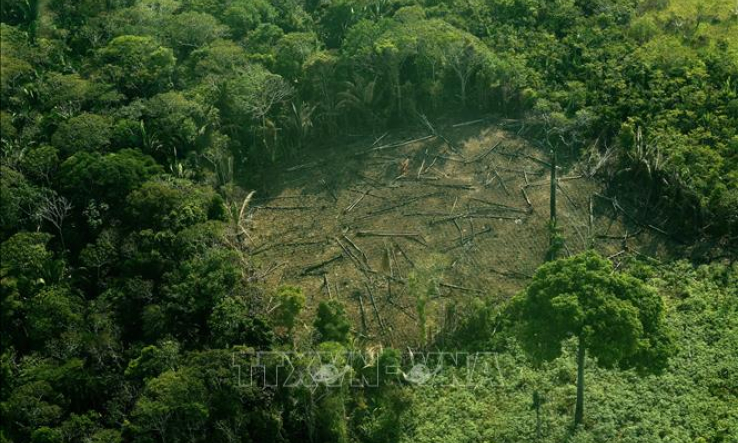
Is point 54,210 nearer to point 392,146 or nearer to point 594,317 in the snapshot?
point 392,146

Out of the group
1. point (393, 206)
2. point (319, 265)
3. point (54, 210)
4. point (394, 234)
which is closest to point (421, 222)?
point (394, 234)

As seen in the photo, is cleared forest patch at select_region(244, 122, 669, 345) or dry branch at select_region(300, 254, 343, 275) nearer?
cleared forest patch at select_region(244, 122, 669, 345)

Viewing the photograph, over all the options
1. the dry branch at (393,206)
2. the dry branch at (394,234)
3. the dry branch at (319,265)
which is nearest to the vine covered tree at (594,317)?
the dry branch at (394,234)

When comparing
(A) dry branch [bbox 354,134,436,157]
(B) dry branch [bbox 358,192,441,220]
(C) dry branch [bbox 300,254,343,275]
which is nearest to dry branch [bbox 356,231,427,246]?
(B) dry branch [bbox 358,192,441,220]

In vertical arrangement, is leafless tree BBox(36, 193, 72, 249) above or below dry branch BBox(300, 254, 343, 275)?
above

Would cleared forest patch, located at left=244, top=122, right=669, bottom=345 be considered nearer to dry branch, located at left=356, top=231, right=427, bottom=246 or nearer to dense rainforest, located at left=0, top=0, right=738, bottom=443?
dry branch, located at left=356, top=231, right=427, bottom=246

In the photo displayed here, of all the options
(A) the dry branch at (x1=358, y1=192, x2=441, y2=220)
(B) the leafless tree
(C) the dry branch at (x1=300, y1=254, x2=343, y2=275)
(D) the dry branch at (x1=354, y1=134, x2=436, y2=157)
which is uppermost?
(B) the leafless tree

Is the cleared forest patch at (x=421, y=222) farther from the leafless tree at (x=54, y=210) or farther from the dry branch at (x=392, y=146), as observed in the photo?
the leafless tree at (x=54, y=210)

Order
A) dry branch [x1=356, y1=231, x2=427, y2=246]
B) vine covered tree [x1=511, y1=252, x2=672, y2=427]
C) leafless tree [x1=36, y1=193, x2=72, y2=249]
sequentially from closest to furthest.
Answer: vine covered tree [x1=511, y1=252, x2=672, y2=427], leafless tree [x1=36, y1=193, x2=72, y2=249], dry branch [x1=356, y1=231, x2=427, y2=246]
